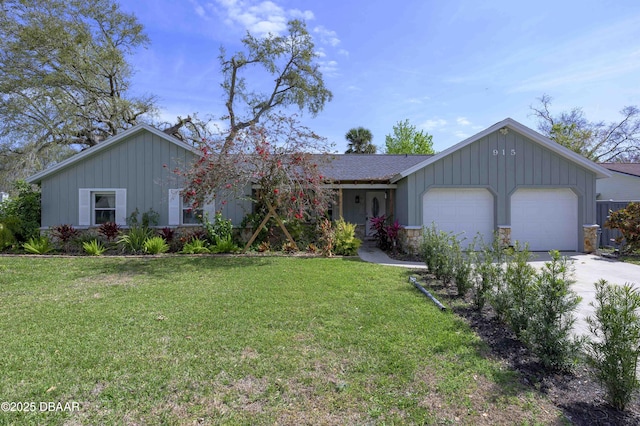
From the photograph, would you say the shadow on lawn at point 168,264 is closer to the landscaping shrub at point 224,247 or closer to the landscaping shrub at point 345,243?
the landscaping shrub at point 224,247

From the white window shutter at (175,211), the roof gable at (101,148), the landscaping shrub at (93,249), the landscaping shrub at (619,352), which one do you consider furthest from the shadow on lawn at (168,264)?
the landscaping shrub at (619,352)

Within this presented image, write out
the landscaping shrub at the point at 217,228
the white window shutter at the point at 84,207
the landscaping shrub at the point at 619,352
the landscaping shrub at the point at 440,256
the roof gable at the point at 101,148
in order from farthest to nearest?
1. the white window shutter at the point at 84,207
2. the roof gable at the point at 101,148
3. the landscaping shrub at the point at 217,228
4. the landscaping shrub at the point at 440,256
5. the landscaping shrub at the point at 619,352

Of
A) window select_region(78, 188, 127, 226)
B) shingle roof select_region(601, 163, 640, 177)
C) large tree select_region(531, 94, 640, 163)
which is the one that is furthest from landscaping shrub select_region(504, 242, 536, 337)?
large tree select_region(531, 94, 640, 163)

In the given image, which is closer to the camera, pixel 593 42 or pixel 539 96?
pixel 593 42

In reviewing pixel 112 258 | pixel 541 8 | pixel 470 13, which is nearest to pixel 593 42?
pixel 541 8

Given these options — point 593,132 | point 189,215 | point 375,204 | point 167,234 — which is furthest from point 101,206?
point 593,132

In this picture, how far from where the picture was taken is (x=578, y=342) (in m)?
3.10

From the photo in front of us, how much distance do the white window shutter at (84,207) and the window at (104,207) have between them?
7.7 inches

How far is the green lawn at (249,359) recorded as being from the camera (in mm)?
2584

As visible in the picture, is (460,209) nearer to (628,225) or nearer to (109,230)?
(628,225)

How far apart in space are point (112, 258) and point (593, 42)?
48.6 ft

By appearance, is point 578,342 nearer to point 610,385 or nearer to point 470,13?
point 610,385

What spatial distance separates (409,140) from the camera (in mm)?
32719

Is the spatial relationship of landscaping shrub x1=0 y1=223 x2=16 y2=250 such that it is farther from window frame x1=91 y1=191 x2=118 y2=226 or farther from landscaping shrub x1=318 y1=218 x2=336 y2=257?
landscaping shrub x1=318 y1=218 x2=336 y2=257
